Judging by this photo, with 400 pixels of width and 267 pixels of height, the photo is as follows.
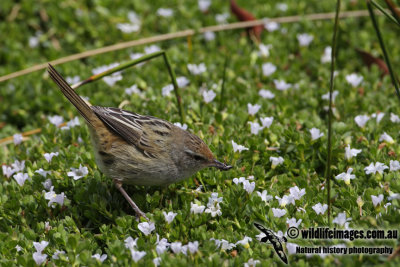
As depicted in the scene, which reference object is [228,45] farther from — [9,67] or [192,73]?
[9,67]

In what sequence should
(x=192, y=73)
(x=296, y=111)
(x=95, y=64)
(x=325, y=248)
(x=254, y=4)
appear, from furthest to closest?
(x=254, y=4) → (x=95, y=64) → (x=192, y=73) → (x=296, y=111) → (x=325, y=248)

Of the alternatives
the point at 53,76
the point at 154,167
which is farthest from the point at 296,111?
the point at 53,76

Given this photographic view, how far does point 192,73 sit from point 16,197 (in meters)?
3.32

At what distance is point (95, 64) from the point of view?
894 centimetres

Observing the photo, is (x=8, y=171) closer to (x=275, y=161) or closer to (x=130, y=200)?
(x=130, y=200)

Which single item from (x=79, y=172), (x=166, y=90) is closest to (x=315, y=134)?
(x=166, y=90)

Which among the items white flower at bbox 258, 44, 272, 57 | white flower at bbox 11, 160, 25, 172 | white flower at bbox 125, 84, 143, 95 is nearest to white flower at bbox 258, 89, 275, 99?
white flower at bbox 258, 44, 272, 57

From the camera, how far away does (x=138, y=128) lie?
5996mm

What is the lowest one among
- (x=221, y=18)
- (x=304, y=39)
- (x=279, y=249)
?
(x=279, y=249)

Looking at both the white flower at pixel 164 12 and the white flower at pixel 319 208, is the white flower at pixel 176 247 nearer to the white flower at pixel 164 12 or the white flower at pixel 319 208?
the white flower at pixel 319 208

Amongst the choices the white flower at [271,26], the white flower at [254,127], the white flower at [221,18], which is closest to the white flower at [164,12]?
the white flower at [221,18]

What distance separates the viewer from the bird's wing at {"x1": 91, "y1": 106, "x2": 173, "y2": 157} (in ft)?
19.3

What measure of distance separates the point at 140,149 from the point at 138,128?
10.6 inches

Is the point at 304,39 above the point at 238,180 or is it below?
above
